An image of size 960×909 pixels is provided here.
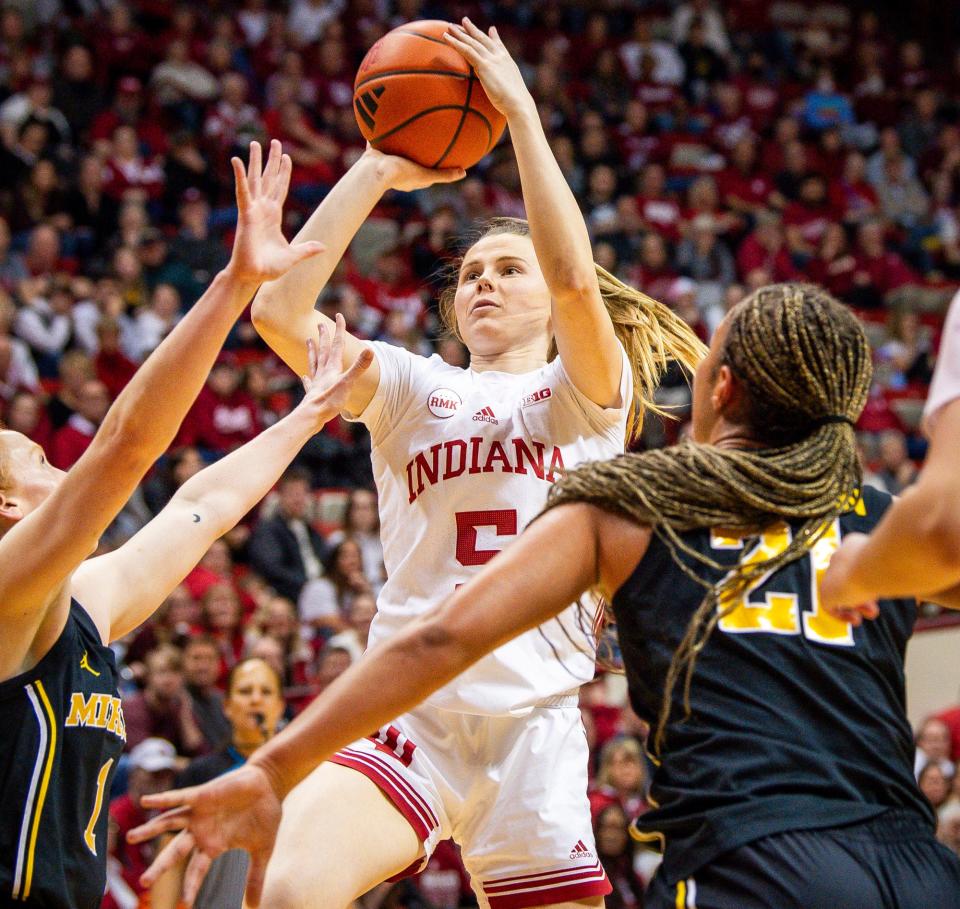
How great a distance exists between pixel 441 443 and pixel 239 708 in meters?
3.31

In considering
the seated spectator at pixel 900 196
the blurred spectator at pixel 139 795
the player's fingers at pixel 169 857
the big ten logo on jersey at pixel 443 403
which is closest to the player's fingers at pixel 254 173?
the big ten logo on jersey at pixel 443 403

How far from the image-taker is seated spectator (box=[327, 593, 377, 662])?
8609mm

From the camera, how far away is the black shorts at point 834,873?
2.21 m

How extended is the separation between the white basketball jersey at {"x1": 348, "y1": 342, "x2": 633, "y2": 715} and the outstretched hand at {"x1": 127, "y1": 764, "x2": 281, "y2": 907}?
5.09ft

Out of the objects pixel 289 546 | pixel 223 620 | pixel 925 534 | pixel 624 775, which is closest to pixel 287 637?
pixel 223 620

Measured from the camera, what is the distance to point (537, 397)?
160 inches

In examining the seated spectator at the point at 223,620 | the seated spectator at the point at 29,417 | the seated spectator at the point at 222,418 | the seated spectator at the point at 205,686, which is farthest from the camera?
the seated spectator at the point at 222,418

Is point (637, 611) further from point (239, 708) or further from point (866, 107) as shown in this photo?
point (866, 107)

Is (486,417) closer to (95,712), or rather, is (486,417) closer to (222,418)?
(95,712)

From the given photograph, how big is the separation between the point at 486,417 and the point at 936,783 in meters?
5.43

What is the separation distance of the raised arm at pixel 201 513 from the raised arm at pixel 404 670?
1.02 metres

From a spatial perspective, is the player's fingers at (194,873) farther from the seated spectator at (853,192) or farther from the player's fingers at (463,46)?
the seated spectator at (853,192)

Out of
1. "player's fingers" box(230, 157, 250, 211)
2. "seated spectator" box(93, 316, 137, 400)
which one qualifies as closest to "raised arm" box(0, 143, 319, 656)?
"player's fingers" box(230, 157, 250, 211)

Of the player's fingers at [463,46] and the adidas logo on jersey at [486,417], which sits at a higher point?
the player's fingers at [463,46]
